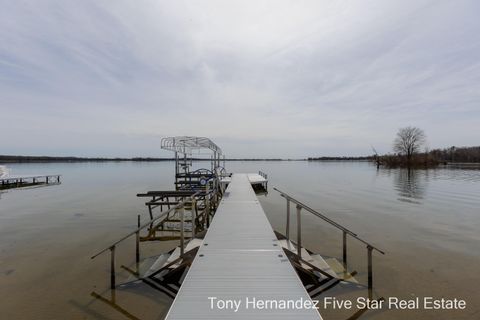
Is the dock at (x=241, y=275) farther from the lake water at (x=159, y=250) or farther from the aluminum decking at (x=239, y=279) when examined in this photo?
the lake water at (x=159, y=250)

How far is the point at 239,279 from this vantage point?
3705 mm

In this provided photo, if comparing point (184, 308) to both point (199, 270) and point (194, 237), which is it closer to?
point (199, 270)

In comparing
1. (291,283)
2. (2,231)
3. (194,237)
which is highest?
(291,283)

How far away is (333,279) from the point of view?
5742 mm

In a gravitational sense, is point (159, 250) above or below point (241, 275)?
below

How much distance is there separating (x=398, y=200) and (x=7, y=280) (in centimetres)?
1944

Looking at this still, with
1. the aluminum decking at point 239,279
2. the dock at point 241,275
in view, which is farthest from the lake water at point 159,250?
the aluminum decking at point 239,279

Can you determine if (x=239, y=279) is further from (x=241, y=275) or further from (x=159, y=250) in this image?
(x=159, y=250)

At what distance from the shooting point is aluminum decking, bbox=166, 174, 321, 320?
285 centimetres

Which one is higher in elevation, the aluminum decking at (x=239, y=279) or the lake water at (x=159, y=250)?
the aluminum decking at (x=239, y=279)

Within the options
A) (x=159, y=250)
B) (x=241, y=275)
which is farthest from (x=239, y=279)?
(x=159, y=250)

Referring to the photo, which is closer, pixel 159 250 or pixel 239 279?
pixel 239 279

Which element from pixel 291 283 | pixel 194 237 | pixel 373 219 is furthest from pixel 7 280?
pixel 373 219

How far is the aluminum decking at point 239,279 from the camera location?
2.85 m
